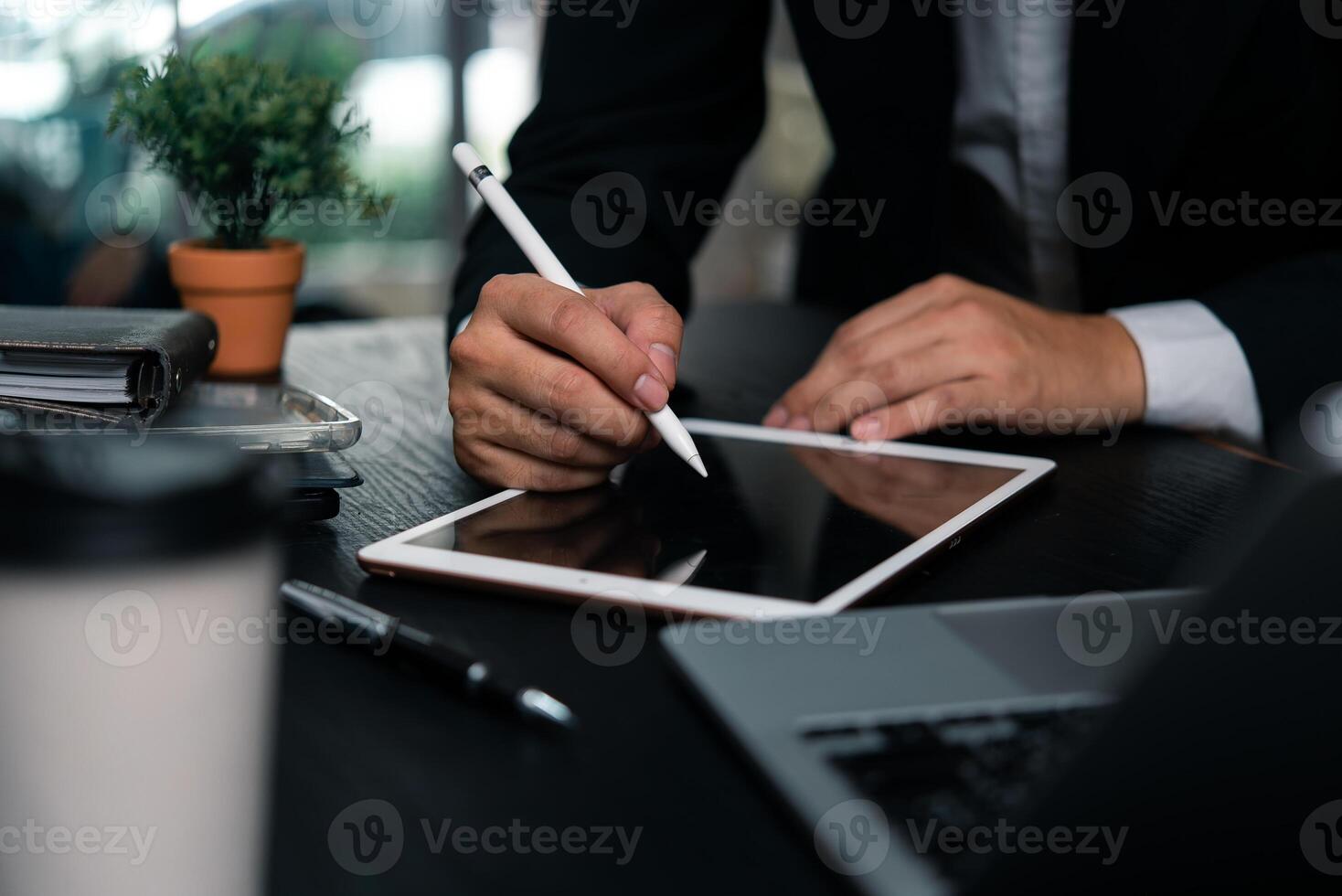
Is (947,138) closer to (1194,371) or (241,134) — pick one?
(1194,371)

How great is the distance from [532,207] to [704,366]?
0.75 ft

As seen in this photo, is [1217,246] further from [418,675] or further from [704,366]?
[418,675]

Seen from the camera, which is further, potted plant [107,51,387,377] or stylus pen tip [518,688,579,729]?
potted plant [107,51,387,377]

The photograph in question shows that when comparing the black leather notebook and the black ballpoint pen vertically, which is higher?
the black leather notebook

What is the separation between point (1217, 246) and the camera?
47.7 inches

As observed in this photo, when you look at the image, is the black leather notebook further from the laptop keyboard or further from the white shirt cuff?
the white shirt cuff

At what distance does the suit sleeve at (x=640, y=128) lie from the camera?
1169 millimetres

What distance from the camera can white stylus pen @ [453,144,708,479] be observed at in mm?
754

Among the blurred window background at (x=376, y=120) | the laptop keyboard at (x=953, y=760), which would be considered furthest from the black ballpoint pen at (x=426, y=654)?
the blurred window background at (x=376, y=120)

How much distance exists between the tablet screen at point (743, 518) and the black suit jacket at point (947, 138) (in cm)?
34

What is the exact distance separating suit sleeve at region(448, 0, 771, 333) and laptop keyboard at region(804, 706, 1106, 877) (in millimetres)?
752

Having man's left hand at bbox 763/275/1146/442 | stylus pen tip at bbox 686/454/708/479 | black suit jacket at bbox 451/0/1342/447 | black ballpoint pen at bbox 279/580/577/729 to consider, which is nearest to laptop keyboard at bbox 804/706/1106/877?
black ballpoint pen at bbox 279/580/577/729
